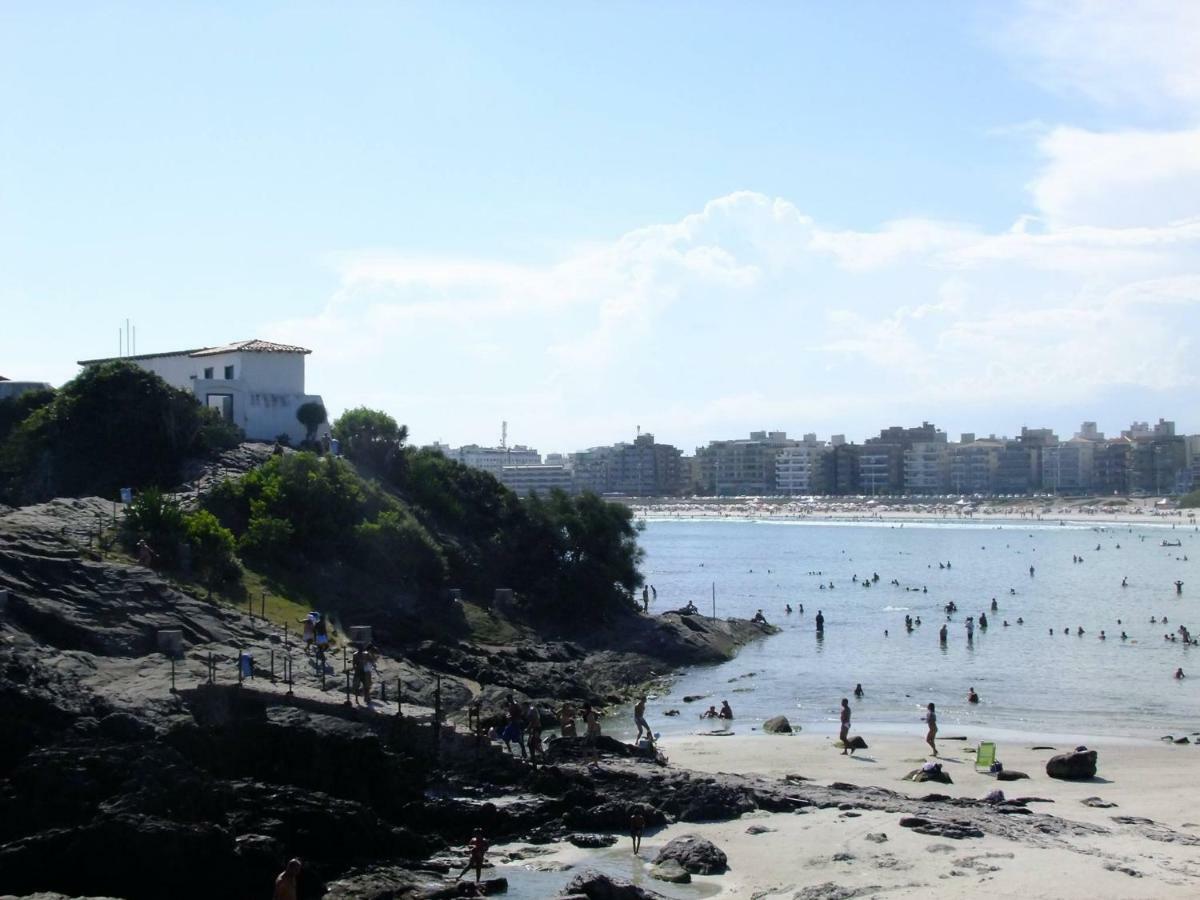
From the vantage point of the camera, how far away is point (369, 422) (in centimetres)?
6056

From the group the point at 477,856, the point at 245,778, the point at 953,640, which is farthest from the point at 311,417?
the point at 477,856

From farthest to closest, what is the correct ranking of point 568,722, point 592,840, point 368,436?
point 368,436
point 568,722
point 592,840

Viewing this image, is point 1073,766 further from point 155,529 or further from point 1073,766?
point 155,529

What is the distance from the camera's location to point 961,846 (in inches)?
998

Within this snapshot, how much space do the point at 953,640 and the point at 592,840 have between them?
4470cm

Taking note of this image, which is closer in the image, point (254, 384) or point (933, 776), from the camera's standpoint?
point (933, 776)

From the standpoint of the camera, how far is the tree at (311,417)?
6275 centimetres

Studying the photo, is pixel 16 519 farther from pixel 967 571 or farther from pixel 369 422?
pixel 967 571

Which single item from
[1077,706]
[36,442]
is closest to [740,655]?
[1077,706]

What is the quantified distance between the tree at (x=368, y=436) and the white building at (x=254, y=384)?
2.95 metres

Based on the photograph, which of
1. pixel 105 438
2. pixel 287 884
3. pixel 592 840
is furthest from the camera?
pixel 105 438

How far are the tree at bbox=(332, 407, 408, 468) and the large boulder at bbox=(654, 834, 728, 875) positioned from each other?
123 ft

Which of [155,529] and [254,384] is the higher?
[254,384]

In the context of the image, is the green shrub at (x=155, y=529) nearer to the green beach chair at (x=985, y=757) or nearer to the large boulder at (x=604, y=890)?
the large boulder at (x=604, y=890)
